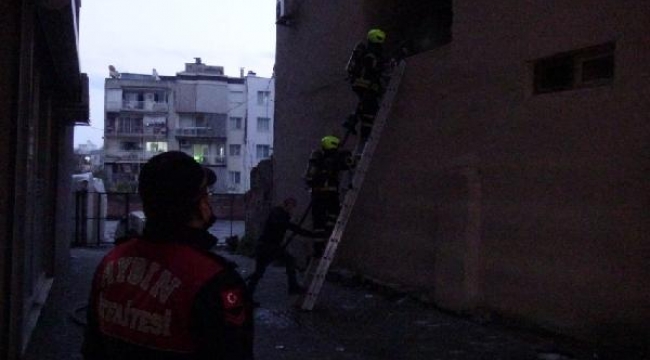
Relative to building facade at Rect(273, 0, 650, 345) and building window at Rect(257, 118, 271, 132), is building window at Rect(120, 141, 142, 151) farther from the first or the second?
building facade at Rect(273, 0, 650, 345)

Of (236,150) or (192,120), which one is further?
(236,150)

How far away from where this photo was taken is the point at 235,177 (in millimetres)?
81125

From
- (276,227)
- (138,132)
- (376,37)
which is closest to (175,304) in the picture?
(276,227)

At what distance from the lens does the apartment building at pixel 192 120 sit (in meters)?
79.8

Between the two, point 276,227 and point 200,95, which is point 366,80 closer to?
point 276,227

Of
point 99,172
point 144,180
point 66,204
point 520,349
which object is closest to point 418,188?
point 520,349

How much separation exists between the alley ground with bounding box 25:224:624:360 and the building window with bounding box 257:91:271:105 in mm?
67515

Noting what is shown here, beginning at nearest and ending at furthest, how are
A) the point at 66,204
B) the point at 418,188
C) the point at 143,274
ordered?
the point at 143,274
the point at 418,188
the point at 66,204

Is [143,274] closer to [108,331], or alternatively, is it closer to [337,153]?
[108,331]

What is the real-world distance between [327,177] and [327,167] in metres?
0.17

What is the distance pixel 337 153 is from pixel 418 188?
138cm

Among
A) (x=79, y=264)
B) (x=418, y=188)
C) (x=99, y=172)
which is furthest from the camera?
(x=99, y=172)

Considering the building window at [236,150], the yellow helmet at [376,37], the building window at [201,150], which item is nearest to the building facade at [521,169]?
the yellow helmet at [376,37]

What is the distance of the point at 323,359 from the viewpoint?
832cm
